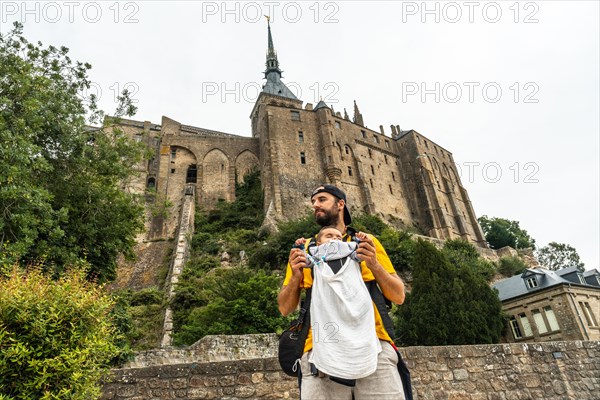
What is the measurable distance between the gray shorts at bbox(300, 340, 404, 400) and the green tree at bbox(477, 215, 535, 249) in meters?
60.1

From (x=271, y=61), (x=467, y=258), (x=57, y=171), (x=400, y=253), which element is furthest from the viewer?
(x=271, y=61)

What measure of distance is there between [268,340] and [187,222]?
2155cm

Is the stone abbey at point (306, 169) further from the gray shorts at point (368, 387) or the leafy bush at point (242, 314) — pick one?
the gray shorts at point (368, 387)

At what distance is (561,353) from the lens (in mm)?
6898

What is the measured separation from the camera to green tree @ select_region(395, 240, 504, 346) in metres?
17.6

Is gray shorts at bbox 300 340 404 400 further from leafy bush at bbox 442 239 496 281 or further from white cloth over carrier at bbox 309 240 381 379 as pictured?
leafy bush at bbox 442 239 496 281

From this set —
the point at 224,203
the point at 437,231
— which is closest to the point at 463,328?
the point at 224,203

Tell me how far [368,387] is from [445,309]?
17.4 meters

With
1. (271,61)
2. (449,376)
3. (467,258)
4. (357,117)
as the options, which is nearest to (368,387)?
(449,376)

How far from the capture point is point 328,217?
9.54 ft

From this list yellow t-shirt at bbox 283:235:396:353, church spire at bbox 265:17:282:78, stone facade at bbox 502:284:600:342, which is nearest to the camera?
yellow t-shirt at bbox 283:235:396:353

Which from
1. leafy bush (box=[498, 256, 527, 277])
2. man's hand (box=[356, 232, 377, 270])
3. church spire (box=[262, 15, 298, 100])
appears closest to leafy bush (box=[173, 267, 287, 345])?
man's hand (box=[356, 232, 377, 270])

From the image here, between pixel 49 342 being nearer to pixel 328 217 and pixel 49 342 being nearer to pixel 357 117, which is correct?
pixel 328 217

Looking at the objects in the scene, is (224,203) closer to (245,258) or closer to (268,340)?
(245,258)
